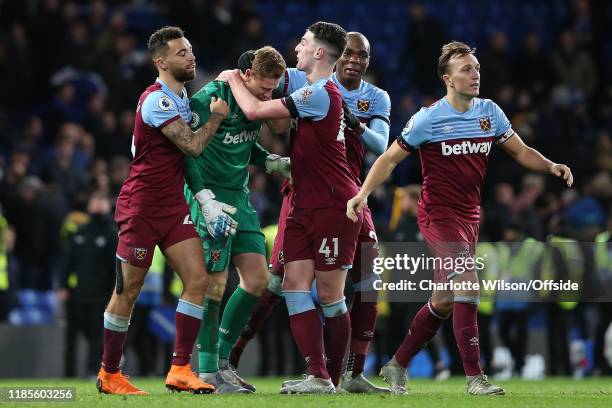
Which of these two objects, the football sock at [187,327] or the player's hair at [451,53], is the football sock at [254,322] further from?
the player's hair at [451,53]

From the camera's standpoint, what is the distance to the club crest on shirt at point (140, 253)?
29.3ft

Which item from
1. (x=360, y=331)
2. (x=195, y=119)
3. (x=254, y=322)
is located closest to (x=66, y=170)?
(x=254, y=322)

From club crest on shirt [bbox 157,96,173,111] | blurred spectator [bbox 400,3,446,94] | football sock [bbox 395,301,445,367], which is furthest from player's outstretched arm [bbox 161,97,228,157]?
blurred spectator [bbox 400,3,446,94]

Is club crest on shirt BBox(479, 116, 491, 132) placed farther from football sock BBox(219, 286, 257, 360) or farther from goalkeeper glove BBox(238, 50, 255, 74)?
football sock BBox(219, 286, 257, 360)

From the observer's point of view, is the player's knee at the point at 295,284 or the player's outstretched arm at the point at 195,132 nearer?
the player's outstretched arm at the point at 195,132

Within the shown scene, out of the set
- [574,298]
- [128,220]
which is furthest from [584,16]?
[128,220]

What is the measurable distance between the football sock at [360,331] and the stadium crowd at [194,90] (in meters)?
5.16

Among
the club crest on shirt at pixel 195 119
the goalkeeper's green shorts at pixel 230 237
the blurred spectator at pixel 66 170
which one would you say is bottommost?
the goalkeeper's green shorts at pixel 230 237

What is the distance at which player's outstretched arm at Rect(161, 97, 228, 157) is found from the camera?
887 cm

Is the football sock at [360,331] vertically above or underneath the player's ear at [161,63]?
underneath

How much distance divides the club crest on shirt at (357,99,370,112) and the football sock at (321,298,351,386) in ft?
5.30

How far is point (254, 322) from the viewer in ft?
32.3

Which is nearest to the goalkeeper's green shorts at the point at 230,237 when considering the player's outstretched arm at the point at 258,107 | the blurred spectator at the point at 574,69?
the player's outstretched arm at the point at 258,107

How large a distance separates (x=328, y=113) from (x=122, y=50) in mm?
10713
